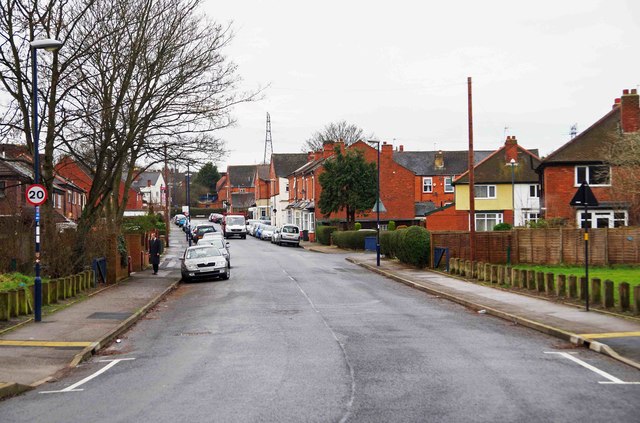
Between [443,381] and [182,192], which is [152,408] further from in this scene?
[182,192]

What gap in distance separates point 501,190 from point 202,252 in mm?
33016

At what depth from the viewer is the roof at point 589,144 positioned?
44.5 metres

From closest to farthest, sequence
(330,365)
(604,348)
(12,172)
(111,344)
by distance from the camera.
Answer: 1. (330,365)
2. (604,348)
3. (111,344)
4. (12,172)

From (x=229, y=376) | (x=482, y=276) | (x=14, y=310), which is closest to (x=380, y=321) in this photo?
(x=229, y=376)

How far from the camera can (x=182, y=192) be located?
14625 cm

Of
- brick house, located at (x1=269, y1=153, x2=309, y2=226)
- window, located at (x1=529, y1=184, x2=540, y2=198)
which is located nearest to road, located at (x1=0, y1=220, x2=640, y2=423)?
window, located at (x1=529, y1=184, x2=540, y2=198)

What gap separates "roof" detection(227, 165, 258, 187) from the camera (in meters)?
150

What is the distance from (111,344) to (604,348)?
9.43 meters

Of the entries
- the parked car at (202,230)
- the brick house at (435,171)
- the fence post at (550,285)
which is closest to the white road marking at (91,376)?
the fence post at (550,285)

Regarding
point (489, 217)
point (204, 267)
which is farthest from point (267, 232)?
point (204, 267)

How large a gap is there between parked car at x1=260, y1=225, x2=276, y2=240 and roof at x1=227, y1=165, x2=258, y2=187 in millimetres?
72074

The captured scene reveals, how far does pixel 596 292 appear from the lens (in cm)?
1827

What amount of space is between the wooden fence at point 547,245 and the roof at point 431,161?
1917 inches

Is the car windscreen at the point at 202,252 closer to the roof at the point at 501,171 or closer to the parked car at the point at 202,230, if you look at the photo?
the parked car at the point at 202,230
